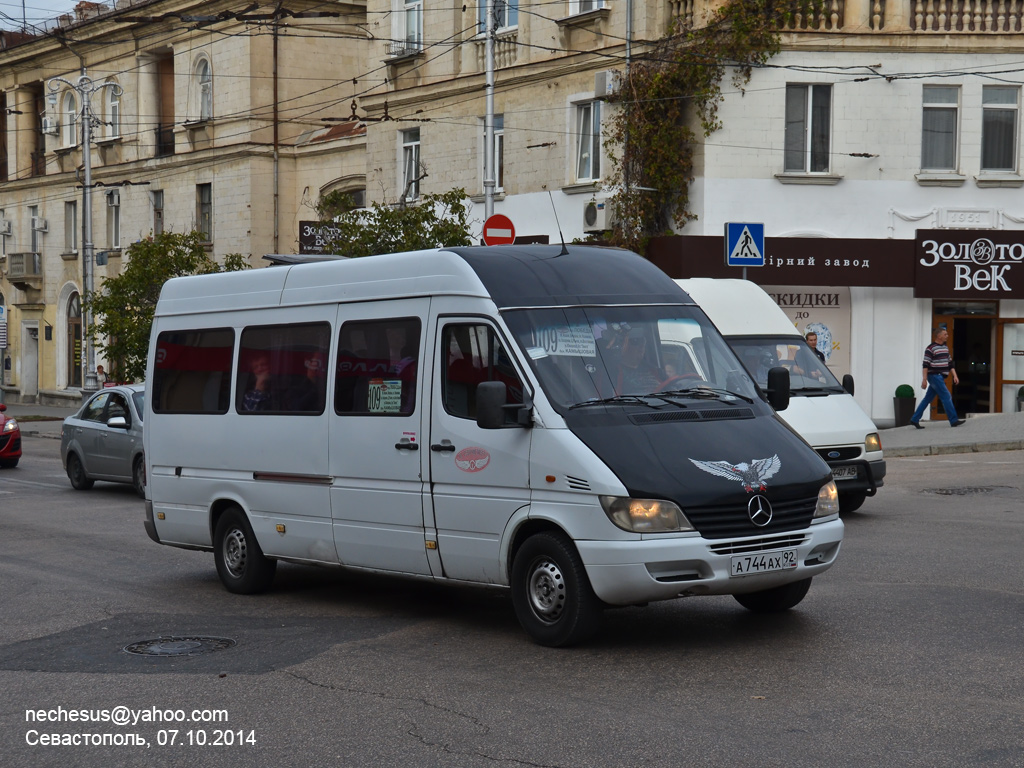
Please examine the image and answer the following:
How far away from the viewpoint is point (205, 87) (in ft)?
139

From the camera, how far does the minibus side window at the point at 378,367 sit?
8.92 meters

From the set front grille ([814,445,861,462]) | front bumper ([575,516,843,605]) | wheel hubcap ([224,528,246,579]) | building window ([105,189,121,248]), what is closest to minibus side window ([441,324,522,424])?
front bumper ([575,516,843,605])

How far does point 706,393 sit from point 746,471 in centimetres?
81

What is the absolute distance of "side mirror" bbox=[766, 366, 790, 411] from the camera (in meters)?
9.37

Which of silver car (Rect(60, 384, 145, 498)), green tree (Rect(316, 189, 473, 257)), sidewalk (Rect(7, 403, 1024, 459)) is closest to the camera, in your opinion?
silver car (Rect(60, 384, 145, 498))

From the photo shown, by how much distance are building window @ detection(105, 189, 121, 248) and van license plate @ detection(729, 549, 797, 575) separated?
4245 centimetres

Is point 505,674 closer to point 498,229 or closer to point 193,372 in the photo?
point 193,372

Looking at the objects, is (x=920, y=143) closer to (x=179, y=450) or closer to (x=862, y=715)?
(x=179, y=450)

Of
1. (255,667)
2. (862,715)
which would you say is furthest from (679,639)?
(255,667)

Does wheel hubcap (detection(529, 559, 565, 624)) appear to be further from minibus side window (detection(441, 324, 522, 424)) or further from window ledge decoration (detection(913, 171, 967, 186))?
window ledge decoration (detection(913, 171, 967, 186))

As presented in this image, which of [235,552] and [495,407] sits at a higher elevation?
[495,407]

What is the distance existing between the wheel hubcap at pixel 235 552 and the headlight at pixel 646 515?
3958 mm

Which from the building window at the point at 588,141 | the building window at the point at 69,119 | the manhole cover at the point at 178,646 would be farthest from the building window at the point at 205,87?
the manhole cover at the point at 178,646

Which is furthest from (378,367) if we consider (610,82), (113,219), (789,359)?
(113,219)
